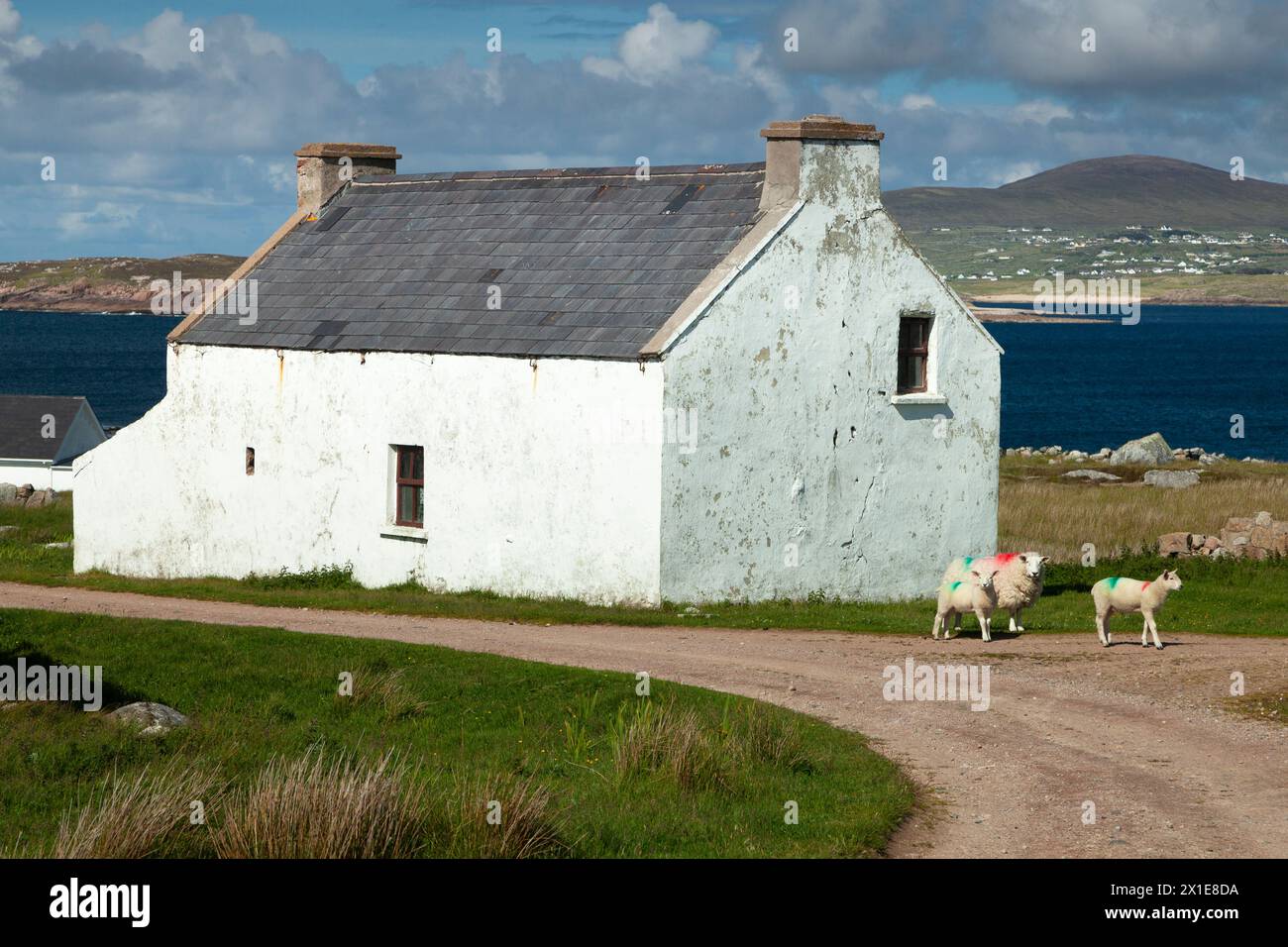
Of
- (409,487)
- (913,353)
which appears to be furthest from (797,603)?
(409,487)

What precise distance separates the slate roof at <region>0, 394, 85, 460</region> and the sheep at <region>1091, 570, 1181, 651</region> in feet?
153

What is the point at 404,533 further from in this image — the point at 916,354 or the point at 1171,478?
the point at 1171,478

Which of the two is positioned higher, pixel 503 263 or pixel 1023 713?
pixel 503 263

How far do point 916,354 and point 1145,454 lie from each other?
38.7 m

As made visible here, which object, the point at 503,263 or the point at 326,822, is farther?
the point at 503,263

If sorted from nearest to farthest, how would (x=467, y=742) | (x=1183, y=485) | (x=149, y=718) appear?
1. (x=149, y=718)
2. (x=467, y=742)
3. (x=1183, y=485)

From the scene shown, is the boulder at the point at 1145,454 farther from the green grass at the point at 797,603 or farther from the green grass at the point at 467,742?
the green grass at the point at 467,742

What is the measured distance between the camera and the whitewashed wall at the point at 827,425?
77.6 ft

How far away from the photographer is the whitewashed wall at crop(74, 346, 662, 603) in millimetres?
23781

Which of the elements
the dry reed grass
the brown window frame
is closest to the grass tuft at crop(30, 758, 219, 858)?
the brown window frame

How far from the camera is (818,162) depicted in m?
24.9

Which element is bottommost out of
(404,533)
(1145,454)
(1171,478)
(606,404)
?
(404,533)
